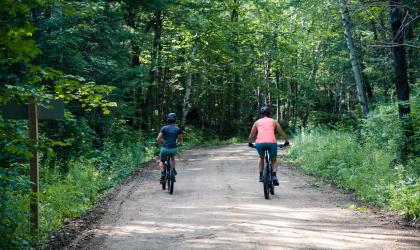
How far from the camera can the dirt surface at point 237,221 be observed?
23.8ft

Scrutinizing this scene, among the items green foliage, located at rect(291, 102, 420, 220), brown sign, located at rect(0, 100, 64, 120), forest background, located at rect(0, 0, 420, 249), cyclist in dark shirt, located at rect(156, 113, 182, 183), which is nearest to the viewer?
forest background, located at rect(0, 0, 420, 249)

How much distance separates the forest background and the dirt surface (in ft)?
3.00

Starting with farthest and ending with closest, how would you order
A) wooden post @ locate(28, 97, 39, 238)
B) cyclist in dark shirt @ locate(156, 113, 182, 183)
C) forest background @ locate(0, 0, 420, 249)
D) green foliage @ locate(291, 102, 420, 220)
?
cyclist in dark shirt @ locate(156, 113, 182, 183) → green foliage @ locate(291, 102, 420, 220) → wooden post @ locate(28, 97, 39, 238) → forest background @ locate(0, 0, 420, 249)

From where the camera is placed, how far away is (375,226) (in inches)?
324

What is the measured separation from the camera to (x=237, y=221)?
865cm

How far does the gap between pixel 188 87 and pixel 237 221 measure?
2317 cm

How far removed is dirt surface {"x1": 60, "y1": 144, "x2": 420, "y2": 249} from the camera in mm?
7250

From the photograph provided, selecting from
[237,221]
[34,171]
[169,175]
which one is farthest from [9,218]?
[169,175]

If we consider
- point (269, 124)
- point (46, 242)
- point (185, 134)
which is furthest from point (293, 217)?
point (185, 134)

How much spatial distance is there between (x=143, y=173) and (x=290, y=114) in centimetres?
3179

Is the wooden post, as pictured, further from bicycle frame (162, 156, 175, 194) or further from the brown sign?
bicycle frame (162, 156, 175, 194)

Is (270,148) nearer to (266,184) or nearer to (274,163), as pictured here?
(274,163)

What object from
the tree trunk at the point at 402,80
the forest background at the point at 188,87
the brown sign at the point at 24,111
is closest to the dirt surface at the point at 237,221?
the forest background at the point at 188,87

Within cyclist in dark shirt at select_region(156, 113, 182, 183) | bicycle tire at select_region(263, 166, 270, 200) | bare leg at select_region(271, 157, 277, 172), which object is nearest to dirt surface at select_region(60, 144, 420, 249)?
bicycle tire at select_region(263, 166, 270, 200)
